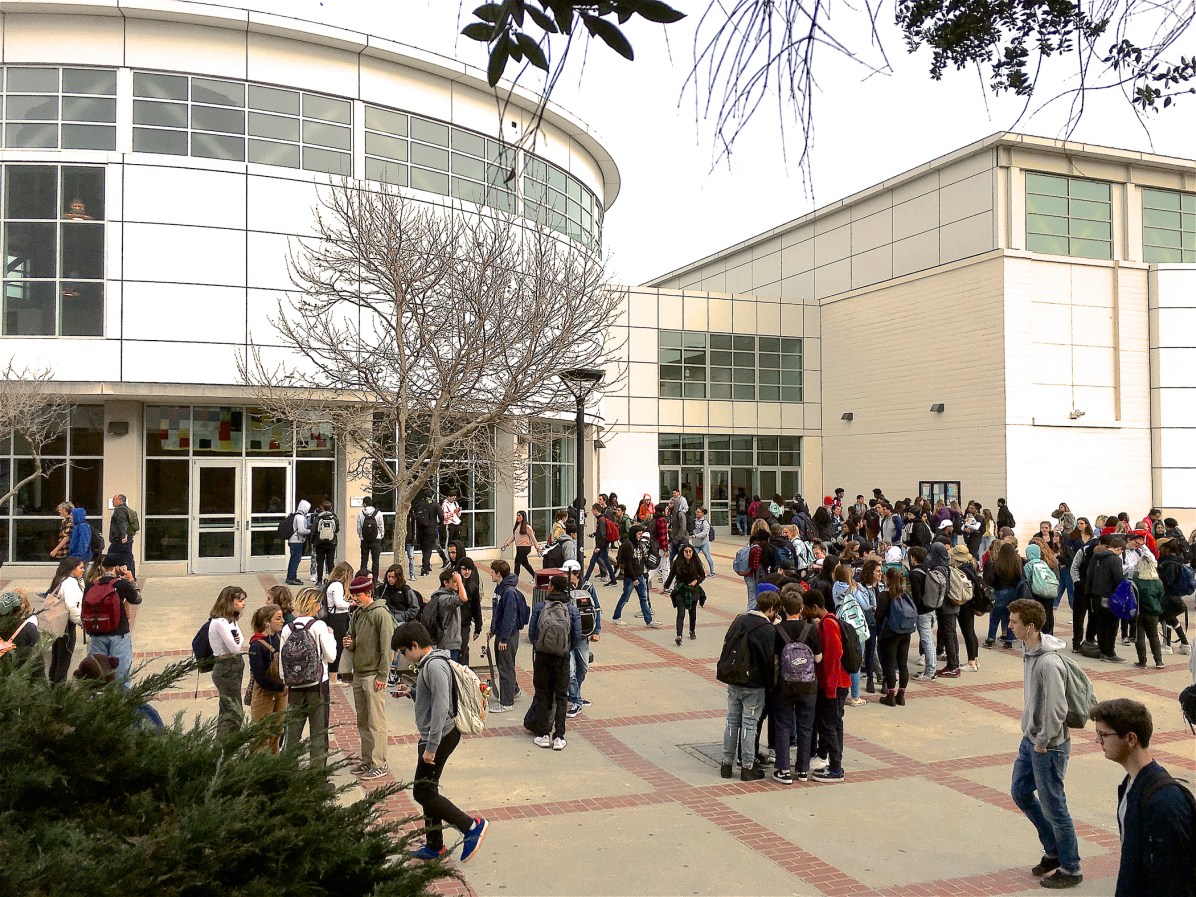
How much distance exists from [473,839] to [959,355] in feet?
89.3

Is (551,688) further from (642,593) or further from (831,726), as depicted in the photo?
(642,593)

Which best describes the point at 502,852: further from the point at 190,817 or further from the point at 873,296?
the point at 873,296

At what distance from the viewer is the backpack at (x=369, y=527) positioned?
17641 millimetres

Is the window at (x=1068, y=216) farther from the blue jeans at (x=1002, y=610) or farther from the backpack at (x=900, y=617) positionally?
the backpack at (x=900, y=617)

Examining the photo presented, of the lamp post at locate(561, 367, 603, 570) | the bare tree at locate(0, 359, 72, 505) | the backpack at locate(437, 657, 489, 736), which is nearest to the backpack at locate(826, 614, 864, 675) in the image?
the backpack at locate(437, 657, 489, 736)

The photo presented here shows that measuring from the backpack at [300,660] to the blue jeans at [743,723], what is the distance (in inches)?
136

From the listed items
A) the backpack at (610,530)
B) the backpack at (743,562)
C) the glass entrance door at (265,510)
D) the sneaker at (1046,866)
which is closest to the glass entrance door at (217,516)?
the glass entrance door at (265,510)

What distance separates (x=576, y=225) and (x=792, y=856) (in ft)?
76.9

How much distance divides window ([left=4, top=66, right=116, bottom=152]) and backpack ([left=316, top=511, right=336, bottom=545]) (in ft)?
32.3

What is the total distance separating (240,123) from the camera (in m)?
21.1

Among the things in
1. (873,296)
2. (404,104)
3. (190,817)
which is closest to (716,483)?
(873,296)

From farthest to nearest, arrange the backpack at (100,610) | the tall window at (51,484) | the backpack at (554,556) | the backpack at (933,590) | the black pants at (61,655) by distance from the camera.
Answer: the tall window at (51,484) → the backpack at (554,556) → the backpack at (933,590) → the black pants at (61,655) → the backpack at (100,610)

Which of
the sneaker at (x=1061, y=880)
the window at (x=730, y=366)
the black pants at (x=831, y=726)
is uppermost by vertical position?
the window at (x=730, y=366)

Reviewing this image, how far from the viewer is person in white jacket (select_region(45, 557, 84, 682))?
955 centimetres
